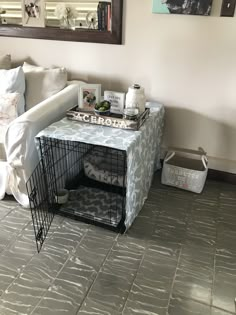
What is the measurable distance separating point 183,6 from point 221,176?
1.36 meters

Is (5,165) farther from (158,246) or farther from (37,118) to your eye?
(158,246)

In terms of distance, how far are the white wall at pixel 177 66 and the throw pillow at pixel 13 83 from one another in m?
0.44

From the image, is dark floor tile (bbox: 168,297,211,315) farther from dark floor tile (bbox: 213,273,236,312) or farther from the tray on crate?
the tray on crate

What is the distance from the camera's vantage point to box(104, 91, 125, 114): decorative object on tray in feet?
6.84

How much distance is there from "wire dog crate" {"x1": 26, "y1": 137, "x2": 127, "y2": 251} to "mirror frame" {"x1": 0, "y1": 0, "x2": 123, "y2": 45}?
34.4 inches

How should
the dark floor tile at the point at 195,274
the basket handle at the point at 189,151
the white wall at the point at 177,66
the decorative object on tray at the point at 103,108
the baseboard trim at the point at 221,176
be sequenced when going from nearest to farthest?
the dark floor tile at the point at 195,274 → the decorative object on tray at the point at 103,108 → the white wall at the point at 177,66 → the basket handle at the point at 189,151 → the baseboard trim at the point at 221,176

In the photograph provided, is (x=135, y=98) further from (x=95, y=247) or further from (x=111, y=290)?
(x=111, y=290)

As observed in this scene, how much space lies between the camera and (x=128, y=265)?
177cm

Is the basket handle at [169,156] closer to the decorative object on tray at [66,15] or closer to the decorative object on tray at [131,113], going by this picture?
the decorative object on tray at [131,113]

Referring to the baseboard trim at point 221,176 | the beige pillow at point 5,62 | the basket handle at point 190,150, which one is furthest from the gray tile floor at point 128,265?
the beige pillow at point 5,62

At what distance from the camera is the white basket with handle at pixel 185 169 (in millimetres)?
2379

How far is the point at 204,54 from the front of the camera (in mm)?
2260

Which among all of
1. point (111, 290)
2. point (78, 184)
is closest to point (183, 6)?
point (78, 184)

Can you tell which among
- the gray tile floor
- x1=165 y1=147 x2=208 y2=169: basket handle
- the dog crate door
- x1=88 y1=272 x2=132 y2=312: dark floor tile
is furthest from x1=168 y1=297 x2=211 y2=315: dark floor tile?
x1=165 y1=147 x2=208 y2=169: basket handle
